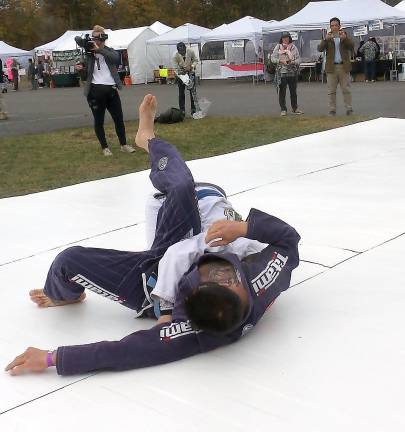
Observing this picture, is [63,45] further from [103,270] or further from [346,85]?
[103,270]

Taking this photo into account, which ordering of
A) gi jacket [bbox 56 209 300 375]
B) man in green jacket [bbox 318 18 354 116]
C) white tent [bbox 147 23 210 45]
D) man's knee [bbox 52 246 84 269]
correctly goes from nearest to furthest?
gi jacket [bbox 56 209 300 375]
man's knee [bbox 52 246 84 269]
man in green jacket [bbox 318 18 354 116]
white tent [bbox 147 23 210 45]

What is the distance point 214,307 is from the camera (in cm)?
200

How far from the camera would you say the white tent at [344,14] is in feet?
63.7

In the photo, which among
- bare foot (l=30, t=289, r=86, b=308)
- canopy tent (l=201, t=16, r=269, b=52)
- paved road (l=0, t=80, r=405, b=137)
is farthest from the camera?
canopy tent (l=201, t=16, r=269, b=52)

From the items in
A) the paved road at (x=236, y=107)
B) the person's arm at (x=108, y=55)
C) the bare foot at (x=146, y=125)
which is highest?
the person's arm at (x=108, y=55)

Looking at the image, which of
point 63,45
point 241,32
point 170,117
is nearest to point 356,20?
point 241,32

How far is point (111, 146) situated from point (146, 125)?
525 cm

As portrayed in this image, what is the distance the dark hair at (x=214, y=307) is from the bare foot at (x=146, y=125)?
1.37 meters

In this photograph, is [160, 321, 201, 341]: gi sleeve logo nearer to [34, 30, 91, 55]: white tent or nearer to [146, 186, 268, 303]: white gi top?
[146, 186, 268, 303]: white gi top

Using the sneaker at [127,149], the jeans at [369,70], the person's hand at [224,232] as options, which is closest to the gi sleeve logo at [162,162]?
the person's hand at [224,232]

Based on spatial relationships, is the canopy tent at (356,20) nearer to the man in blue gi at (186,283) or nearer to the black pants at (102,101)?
the black pants at (102,101)

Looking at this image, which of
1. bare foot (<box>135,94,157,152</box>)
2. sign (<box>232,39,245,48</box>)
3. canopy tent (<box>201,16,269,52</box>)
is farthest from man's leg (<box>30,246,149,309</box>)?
sign (<box>232,39,245,48</box>)

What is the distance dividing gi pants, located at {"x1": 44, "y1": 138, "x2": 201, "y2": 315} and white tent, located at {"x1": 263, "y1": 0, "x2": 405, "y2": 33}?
60.2ft

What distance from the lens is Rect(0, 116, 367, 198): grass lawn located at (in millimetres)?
6613
